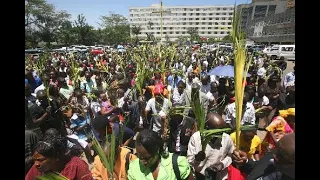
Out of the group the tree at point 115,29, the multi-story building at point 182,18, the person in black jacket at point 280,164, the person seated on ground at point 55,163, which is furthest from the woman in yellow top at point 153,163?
the multi-story building at point 182,18

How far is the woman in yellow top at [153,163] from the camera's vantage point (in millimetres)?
2525

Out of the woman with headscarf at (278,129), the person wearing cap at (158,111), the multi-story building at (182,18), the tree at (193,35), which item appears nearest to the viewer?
the woman with headscarf at (278,129)

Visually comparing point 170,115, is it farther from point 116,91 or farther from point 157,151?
point 157,151

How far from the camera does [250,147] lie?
11.7ft

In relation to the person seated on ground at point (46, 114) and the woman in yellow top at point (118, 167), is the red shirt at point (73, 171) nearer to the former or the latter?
the woman in yellow top at point (118, 167)

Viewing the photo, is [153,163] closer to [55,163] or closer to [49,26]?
[55,163]

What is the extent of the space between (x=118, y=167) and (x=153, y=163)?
0.58 meters

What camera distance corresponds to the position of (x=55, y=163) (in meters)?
2.61

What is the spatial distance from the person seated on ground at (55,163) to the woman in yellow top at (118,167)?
0.61 ft

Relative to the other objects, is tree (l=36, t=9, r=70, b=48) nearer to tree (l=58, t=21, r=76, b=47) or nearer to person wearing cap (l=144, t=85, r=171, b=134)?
tree (l=58, t=21, r=76, b=47)

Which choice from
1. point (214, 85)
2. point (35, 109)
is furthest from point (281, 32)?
point (35, 109)
